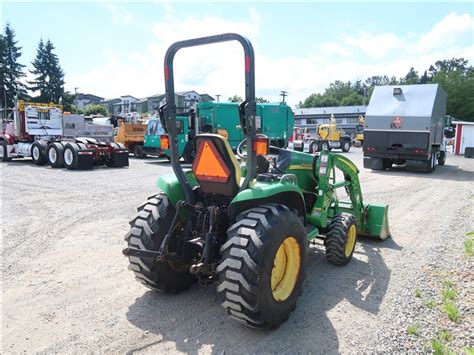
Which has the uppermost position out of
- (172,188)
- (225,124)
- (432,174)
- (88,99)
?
(88,99)

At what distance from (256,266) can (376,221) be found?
3.40 metres

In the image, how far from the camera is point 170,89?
3551mm

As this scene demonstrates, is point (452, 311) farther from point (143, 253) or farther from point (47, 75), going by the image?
point (47, 75)

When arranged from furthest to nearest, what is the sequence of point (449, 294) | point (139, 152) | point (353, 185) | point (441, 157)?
point (139, 152) < point (441, 157) < point (353, 185) < point (449, 294)

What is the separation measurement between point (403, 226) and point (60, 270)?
18.3 ft

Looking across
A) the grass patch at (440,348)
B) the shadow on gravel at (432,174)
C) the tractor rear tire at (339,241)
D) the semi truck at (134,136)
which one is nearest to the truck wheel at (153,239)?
the tractor rear tire at (339,241)

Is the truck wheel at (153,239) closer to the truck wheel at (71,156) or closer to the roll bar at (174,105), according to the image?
the roll bar at (174,105)

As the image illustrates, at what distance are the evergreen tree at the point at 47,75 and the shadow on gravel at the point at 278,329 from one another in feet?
192

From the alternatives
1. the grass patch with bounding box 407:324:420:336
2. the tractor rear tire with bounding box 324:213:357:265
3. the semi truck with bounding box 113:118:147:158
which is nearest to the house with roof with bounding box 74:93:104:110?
the semi truck with bounding box 113:118:147:158

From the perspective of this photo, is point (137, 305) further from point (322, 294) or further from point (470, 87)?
point (470, 87)

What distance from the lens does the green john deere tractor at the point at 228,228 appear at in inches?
116

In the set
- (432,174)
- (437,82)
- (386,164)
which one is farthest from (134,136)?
(437,82)

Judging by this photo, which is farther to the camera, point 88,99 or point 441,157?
point 88,99

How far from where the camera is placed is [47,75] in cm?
5656
